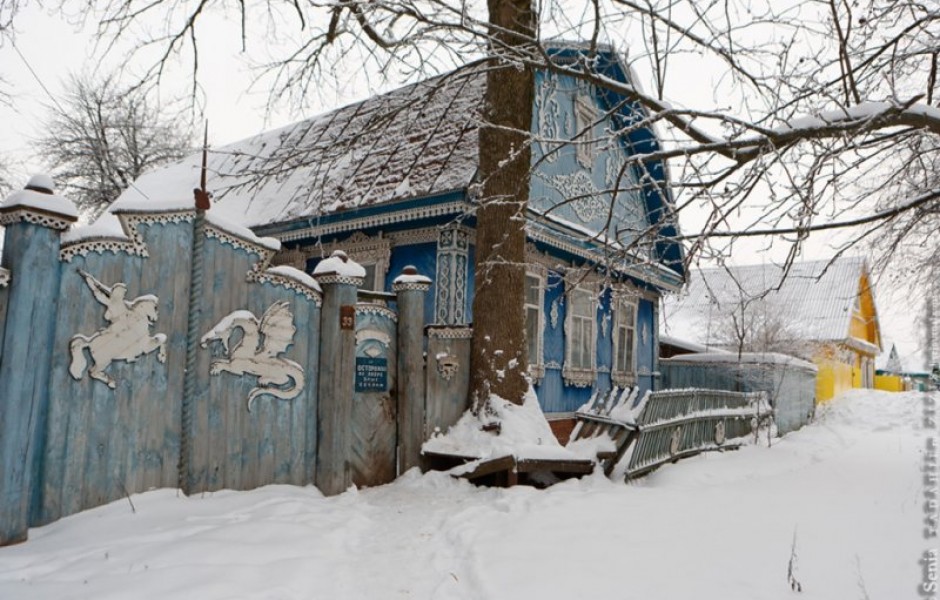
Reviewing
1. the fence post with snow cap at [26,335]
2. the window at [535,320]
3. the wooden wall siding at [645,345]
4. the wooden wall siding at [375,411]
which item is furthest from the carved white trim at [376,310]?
the wooden wall siding at [645,345]

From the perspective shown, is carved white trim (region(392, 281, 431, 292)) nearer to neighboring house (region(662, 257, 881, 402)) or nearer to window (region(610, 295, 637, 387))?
window (region(610, 295, 637, 387))

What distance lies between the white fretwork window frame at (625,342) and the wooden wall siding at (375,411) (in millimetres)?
8814

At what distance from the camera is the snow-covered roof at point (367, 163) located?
812cm

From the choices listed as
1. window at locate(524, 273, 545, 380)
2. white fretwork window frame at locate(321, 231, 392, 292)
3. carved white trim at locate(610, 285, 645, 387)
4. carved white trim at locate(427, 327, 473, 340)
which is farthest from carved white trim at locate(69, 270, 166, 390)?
carved white trim at locate(610, 285, 645, 387)

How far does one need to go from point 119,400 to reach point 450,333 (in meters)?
3.55

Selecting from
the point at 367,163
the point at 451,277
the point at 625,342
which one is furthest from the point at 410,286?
the point at 625,342

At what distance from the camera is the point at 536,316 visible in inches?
468

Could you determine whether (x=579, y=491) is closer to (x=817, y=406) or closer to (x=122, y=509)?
(x=122, y=509)

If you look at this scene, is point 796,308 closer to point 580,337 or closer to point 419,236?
point 580,337

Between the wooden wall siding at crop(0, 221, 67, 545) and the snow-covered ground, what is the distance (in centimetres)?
31

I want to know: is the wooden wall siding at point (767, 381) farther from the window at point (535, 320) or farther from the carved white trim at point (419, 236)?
the carved white trim at point (419, 236)

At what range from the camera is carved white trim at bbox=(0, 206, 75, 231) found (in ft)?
13.9

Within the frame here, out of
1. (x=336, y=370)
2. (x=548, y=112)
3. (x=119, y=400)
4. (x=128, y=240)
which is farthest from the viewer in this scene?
(x=548, y=112)

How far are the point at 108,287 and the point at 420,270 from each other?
6.14m
